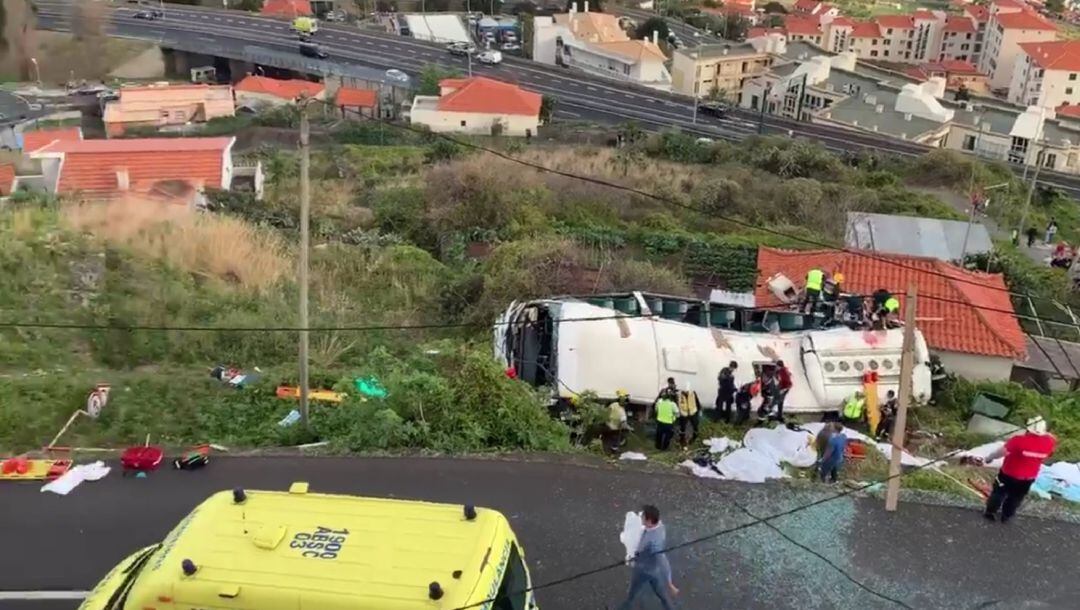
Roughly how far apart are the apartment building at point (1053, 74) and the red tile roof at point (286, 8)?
6515cm

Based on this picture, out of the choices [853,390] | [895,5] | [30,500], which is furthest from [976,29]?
[30,500]

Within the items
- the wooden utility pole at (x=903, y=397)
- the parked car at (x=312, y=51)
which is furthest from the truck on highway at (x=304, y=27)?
the wooden utility pole at (x=903, y=397)

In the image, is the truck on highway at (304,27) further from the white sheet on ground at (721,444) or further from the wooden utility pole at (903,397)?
the wooden utility pole at (903,397)

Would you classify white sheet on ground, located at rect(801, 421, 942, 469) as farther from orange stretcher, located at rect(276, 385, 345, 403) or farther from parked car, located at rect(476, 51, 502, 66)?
parked car, located at rect(476, 51, 502, 66)

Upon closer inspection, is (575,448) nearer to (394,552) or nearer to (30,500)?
(394,552)

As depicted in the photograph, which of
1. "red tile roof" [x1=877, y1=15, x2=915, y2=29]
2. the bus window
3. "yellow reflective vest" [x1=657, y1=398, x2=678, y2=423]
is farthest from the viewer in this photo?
"red tile roof" [x1=877, y1=15, x2=915, y2=29]

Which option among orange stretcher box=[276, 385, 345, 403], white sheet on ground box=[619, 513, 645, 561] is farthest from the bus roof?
orange stretcher box=[276, 385, 345, 403]

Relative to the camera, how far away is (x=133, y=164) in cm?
2348

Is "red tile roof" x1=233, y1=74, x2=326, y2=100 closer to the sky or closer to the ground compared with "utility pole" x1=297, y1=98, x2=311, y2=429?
closer to the ground

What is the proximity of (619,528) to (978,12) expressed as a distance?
115m

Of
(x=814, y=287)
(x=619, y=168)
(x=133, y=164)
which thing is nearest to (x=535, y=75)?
(x=619, y=168)

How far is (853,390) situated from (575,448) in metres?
4.41

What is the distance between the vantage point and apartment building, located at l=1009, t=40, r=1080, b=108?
83500mm

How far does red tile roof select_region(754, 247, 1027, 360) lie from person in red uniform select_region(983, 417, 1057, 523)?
639 cm
